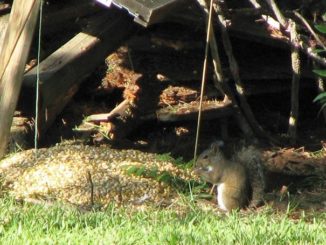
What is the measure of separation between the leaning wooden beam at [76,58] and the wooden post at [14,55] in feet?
1.39

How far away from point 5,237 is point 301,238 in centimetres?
176

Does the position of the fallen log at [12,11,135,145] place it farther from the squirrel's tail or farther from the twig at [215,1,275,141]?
the squirrel's tail

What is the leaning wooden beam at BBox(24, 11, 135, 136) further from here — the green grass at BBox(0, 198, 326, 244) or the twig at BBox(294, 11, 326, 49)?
the green grass at BBox(0, 198, 326, 244)

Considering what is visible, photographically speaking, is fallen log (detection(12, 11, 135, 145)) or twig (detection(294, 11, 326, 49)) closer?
fallen log (detection(12, 11, 135, 145))

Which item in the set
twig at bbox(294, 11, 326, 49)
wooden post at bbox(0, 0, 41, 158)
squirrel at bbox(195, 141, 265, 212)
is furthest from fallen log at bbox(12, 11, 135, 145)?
twig at bbox(294, 11, 326, 49)

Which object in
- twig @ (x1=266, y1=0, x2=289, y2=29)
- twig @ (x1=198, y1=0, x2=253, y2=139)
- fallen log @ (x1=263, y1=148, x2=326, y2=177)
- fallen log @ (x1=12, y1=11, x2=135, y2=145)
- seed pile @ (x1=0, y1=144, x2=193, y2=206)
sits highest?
twig @ (x1=266, y1=0, x2=289, y2=29)

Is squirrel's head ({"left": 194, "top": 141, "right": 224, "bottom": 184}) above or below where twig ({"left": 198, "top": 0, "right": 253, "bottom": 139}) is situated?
below

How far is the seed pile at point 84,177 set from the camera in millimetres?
6883

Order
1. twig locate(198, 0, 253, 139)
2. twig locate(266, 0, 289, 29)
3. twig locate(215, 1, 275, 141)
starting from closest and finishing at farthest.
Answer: twig locate(266, 0, 289, 29), twig locate(215, 1, 275, 141), twig locate(198, 0, 253, 139)

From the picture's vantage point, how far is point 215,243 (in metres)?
5.30

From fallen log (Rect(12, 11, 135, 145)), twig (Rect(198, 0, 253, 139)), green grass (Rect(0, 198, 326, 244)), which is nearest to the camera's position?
green grass (Rect(0, 198, 326, 244))

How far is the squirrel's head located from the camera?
7.12m

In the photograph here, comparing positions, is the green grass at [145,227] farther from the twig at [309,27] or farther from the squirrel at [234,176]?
the twig at [309,27]

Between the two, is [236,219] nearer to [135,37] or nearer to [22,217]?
[22,217]
